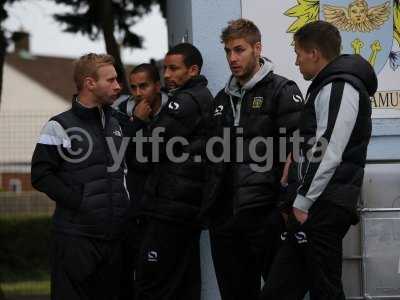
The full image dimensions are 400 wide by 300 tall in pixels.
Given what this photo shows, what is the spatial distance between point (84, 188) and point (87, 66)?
32.5 inches

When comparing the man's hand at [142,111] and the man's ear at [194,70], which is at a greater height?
the man's ear at [194,70]

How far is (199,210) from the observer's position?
6223 millimetres

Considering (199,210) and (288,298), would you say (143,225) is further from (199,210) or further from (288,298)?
(288,298)

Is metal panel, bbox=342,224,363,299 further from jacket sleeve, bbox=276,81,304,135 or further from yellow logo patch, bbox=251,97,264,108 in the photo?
yellow logo patch, bbox=251,97,264,108

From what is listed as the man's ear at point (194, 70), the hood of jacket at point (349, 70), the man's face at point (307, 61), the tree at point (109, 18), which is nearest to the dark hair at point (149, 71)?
the man's ear at point (194, 70)

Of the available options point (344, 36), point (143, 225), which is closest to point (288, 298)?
point (143, 225)

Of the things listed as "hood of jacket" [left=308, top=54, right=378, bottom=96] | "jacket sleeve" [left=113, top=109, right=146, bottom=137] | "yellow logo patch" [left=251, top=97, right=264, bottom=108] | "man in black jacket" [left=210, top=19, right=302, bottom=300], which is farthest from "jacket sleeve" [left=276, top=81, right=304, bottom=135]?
"jacket sleeve" [left=113, top=109, right=146, bottom=137]

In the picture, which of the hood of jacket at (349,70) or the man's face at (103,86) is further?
the man's face at (103,86)

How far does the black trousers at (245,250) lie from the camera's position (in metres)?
5.71

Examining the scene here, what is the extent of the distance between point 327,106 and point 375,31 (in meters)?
2.06

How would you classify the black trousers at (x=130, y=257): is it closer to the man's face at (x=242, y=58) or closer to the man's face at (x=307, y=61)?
the man's face at (x=242, y=58)

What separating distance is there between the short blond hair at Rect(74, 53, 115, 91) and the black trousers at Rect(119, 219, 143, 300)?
111cm

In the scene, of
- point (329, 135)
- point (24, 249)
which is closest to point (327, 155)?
point (329, 135)

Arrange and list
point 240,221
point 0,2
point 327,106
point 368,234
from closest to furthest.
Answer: point 327,106 → point 240,221 → point 368,234 → point 0,2
